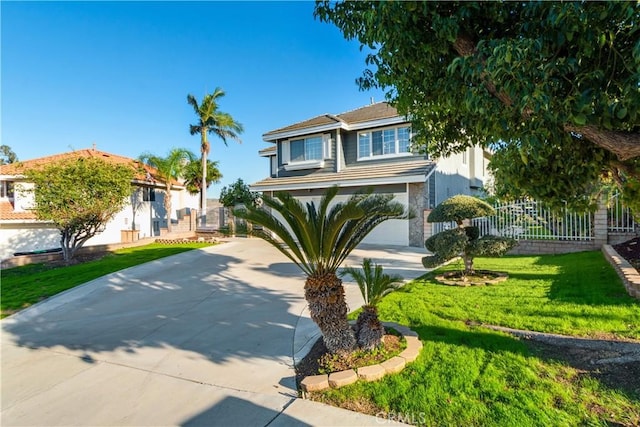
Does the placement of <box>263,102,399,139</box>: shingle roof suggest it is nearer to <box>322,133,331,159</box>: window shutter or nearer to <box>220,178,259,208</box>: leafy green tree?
<box>322,133,331,159</box>: window shutter

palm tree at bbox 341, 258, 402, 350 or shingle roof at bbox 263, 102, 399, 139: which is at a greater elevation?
shingle roof at bbox 263, 102, 399, 139

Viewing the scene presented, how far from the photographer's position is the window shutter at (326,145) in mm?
19141

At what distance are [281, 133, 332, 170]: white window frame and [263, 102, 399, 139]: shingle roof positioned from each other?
0.67 metres

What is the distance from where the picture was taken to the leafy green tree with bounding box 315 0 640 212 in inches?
109

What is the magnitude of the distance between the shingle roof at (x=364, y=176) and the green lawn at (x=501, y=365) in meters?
8.30

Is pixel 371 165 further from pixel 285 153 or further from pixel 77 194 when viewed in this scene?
pixel 77 194

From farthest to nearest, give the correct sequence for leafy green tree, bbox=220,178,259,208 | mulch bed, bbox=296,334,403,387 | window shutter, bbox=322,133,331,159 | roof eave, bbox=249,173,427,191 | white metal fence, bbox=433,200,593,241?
leafy green tree, bbox=220,178,259,208
window shutter, bbox=322,133,331,159
roof eave, bbox=249,173,427,191
white metal fence, bbox=433,200,593,241
mulch bed, bbox=296,334,403,387

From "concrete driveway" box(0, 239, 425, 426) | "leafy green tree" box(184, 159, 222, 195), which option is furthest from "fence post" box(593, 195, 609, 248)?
"leafy green tree" box(184, 159, 222, 195)

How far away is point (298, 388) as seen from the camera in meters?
4.10

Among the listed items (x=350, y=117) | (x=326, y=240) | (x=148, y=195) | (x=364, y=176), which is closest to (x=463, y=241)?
(x=326, y=240)

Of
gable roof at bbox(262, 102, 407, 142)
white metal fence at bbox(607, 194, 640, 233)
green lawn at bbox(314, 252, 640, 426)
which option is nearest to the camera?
green lawn at bbox(314, 252, 640, 426)

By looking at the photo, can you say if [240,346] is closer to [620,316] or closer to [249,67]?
[620,316]

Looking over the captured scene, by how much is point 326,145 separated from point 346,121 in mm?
1797

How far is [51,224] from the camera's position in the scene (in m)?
19.7
